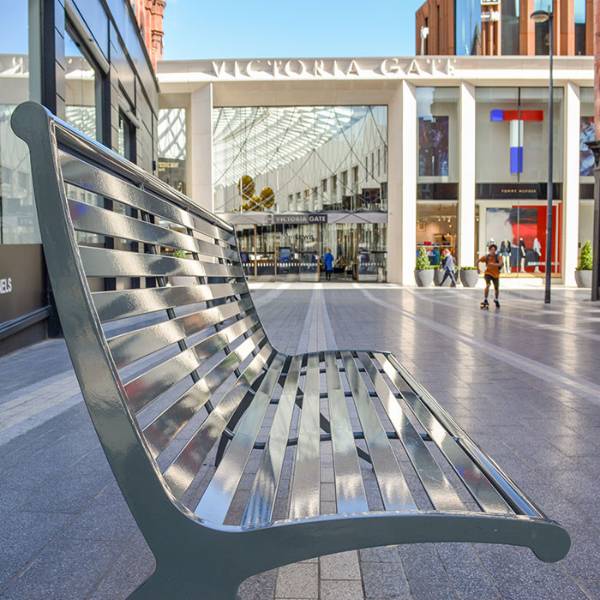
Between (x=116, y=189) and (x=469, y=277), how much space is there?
28.4 meters

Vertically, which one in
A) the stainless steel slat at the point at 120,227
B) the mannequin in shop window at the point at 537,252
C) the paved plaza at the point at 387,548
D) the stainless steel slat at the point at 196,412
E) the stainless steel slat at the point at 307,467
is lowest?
the paved plaza at the point at 387,548

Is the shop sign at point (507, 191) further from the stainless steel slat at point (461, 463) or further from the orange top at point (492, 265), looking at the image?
the stainless steel slat at point (461, 463)

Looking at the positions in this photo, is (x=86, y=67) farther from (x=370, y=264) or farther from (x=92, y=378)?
(x=370, y=264)

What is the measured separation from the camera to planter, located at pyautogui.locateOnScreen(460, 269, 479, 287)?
29.1 meters

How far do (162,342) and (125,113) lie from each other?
16.4 meters

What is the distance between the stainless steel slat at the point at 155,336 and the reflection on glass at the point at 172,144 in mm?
32091

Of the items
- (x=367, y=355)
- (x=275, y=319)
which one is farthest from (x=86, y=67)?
(x=367, y=355)

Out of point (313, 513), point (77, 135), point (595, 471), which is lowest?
point (595, 471)

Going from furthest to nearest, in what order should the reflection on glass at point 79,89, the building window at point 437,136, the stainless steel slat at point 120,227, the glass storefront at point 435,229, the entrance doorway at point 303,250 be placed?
the entrance doorway at point 303,250 → the glass storefront at point 435,229 → the building window at point 437,136 → the reflection on glass at point 79,89 → the stainless steel slat at point 120,227

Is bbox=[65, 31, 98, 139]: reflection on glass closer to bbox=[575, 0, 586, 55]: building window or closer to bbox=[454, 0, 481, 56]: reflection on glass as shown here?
bbox=[454, 0, 481, 56]: reflection on glass

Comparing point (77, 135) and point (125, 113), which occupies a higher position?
point (125, 113)

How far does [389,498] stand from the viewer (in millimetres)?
1674

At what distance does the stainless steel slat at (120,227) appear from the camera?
1.60 m

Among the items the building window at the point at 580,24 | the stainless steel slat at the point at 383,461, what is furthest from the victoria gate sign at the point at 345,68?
the stainless steel slat at the point at 383,461
